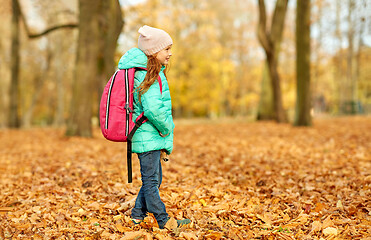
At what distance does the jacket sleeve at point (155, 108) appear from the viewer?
2.95 meters

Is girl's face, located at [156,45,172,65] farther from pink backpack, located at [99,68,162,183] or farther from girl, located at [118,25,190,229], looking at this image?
pink backpack, located at [99,68,162,183]

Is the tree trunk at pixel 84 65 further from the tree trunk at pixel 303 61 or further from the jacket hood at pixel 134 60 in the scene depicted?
the jacket hood at pixel 134 60

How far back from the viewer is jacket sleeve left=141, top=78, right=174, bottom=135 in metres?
2.95

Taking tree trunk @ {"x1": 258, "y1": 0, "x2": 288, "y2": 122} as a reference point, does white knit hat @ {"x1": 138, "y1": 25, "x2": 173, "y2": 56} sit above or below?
below

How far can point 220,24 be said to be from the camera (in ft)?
106

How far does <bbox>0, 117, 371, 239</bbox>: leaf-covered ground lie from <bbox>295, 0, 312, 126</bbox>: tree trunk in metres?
4.28

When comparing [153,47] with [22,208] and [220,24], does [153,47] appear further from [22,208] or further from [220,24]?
[220,24]

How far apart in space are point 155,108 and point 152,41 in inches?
24.3

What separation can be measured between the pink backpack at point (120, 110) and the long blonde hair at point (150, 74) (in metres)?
0.11

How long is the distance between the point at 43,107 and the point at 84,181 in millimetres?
35330

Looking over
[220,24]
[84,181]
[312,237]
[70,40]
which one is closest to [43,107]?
[70,40]

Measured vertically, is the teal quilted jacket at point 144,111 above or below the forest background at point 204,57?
below

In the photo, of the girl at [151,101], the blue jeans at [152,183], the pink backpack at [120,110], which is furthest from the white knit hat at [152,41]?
the blue jeans at [152,183]

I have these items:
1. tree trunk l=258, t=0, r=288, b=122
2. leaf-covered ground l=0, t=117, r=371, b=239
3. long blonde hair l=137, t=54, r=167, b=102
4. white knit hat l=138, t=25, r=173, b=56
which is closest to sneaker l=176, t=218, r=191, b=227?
leaf-covered ground l=0, t=117, r=371, b=239
